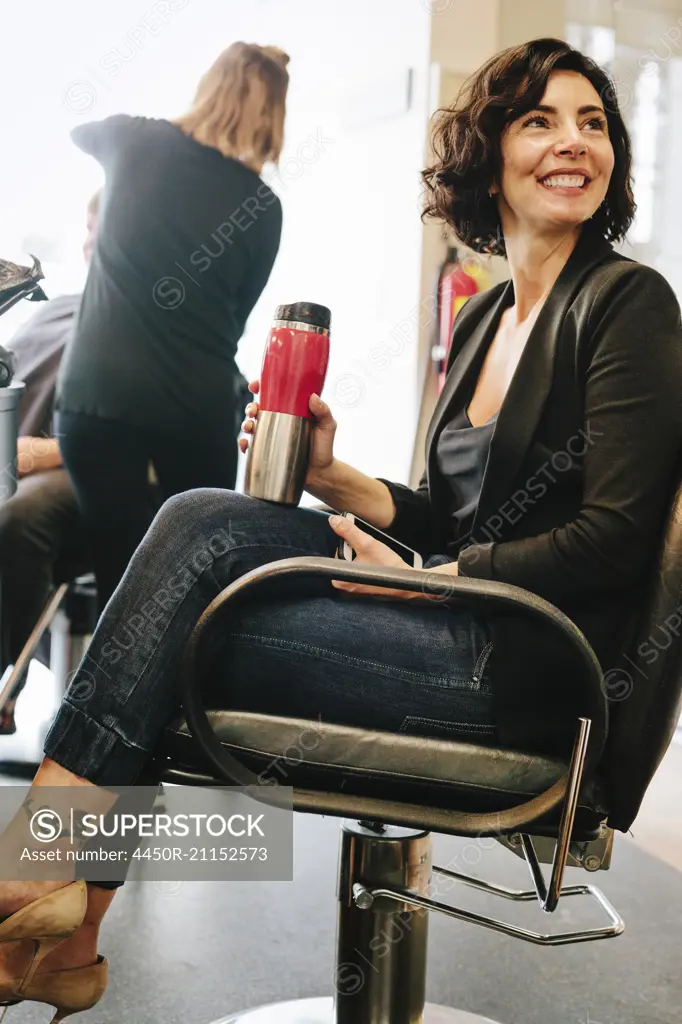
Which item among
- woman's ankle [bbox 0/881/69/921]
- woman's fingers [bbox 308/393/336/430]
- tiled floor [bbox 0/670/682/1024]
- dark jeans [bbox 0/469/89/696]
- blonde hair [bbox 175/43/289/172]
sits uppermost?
blonde hair [bbox 175/43/289/172]

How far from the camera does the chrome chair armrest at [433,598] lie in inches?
34.0

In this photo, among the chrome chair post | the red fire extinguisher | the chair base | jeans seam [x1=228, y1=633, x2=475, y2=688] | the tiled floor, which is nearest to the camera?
jeans seam [x1=228, y1=633, x2=475, y2=688]

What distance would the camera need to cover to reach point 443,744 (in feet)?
3.09

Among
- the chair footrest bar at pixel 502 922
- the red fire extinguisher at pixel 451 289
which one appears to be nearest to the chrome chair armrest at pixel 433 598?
the chair footrest bar at pixel 502 922

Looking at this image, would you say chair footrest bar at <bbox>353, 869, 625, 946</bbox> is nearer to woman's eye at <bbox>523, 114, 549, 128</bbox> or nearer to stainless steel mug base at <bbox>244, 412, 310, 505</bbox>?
stainless steel mug base at <bbox>244, 412, 310, 505</bbox>

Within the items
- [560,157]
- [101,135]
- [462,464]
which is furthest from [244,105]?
[462,464]

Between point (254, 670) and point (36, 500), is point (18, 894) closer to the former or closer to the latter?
point (254, 670)

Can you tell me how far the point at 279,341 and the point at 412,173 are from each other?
185 cm

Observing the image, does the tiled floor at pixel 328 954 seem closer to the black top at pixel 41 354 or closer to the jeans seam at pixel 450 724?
Answer: the jeans seam at pixel 450 724

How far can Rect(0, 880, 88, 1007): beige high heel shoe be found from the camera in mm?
929

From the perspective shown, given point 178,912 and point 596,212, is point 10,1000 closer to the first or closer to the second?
point 178,912

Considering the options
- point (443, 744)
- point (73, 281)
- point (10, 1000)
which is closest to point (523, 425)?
point (443, 744)

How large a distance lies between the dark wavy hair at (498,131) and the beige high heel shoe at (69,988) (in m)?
1.06

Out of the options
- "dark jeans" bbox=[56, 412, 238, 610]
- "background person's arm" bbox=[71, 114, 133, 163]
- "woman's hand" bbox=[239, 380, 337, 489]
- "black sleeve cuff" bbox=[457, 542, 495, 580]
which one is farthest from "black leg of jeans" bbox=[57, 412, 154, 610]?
"black sleeve cuff" bbox=[457, 542, 495, 580]
